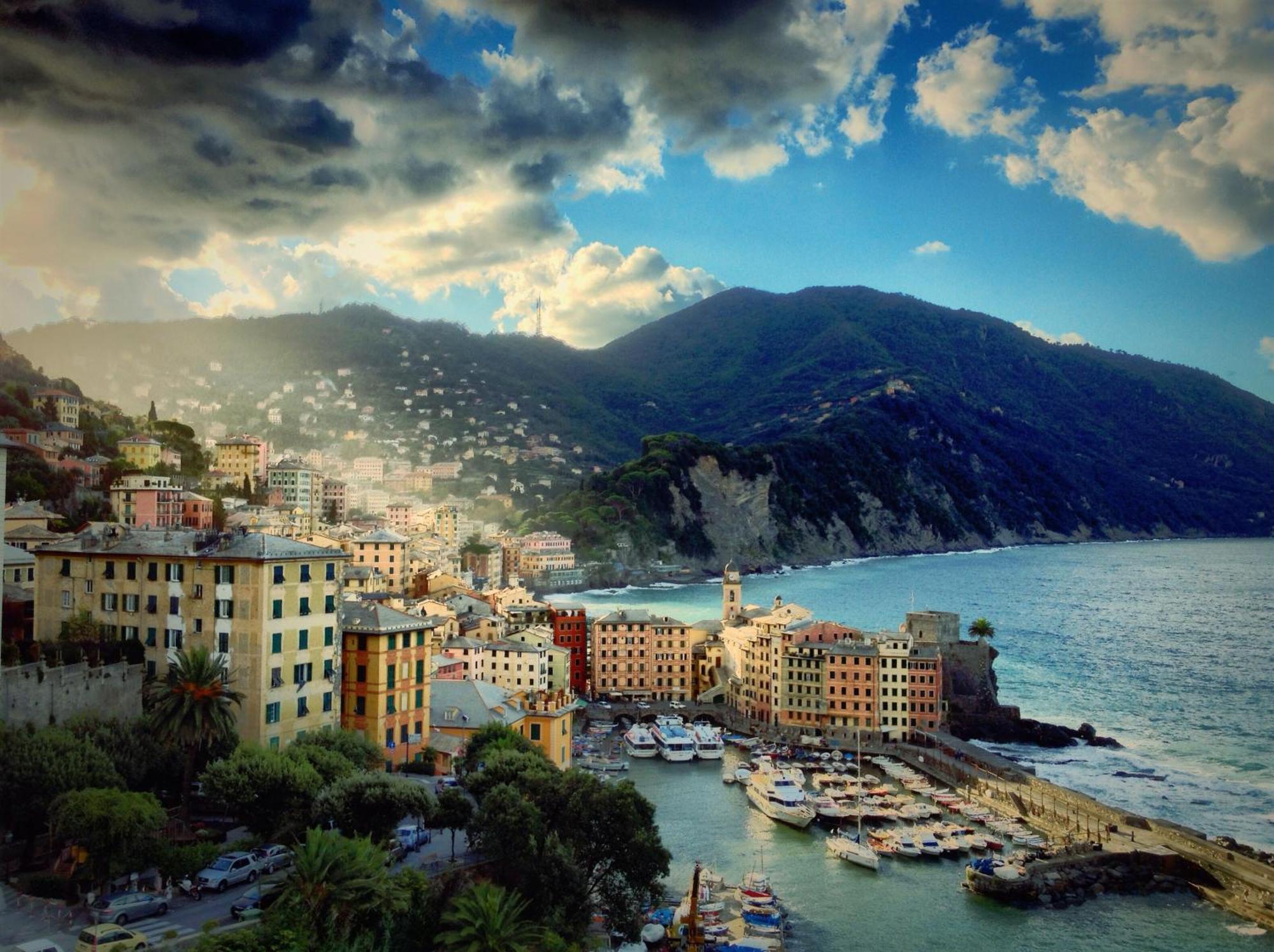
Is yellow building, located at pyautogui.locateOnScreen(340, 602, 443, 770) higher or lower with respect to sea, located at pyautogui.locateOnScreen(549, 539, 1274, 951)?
higher

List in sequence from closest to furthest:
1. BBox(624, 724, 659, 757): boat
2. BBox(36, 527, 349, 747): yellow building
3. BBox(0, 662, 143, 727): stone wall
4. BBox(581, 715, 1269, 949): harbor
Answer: BBox(0, 662, 143, 727): stone wall, BBox(36, 527, 349, 747): yellow building, BBox(581, 715, 1269, 949): harbor, BBox(624, 724, 659, 757): boat

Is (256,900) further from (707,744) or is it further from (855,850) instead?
(707,744)

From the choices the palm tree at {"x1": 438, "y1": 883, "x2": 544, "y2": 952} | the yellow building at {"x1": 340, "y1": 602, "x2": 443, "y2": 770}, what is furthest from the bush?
the yellow building at {"x1": 340, "y1": 602, "x2": 443, "y2": 770}

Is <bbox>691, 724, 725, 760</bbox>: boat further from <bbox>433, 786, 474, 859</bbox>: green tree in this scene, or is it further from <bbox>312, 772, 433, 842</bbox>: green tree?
<bbox>312, 772, 433, 842</bbox>: green tree

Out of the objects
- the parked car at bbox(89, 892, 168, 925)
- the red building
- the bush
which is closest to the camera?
the parked car at bbox(89, 892, 168, 925)

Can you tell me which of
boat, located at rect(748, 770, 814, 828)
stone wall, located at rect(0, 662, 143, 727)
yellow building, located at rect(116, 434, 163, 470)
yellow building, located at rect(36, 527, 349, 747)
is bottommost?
boat, located at rect(748, 770, 814, 828)

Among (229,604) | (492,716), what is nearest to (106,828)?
(229,604)

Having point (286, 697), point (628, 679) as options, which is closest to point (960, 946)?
point (286, 697)
